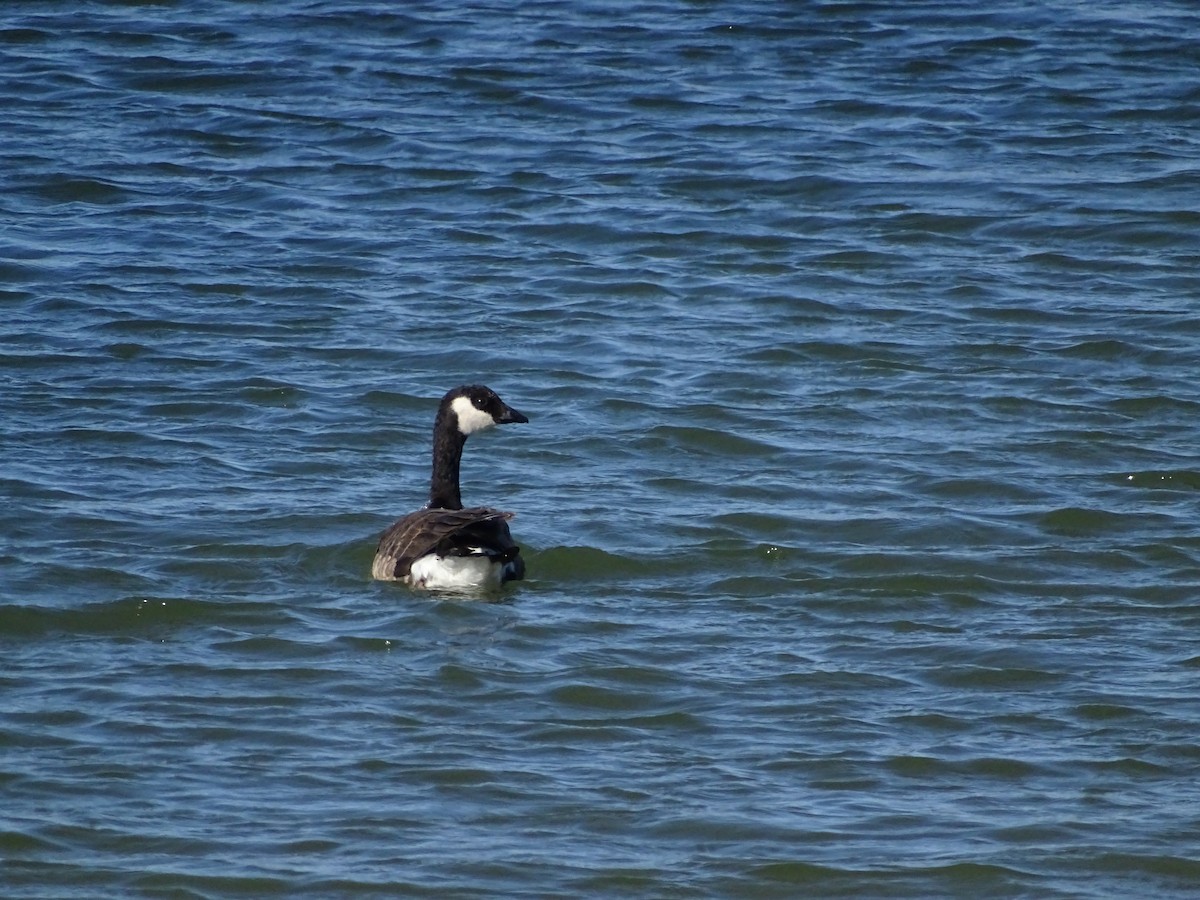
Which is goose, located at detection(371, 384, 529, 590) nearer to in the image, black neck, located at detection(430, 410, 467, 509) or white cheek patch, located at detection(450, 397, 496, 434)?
black neck, located at detection(430, 410, 467, 509)

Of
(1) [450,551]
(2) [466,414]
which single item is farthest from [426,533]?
(2) [466,414]

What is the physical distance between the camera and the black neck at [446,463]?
10180 millimetres

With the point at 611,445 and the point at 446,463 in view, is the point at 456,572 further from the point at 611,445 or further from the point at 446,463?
the point at 611,445

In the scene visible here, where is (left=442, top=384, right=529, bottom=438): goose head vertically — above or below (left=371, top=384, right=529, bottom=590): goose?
above

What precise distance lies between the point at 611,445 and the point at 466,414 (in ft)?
4.20

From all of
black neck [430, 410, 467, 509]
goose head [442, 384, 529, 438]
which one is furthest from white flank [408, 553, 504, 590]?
goose head [442, 384, 529, 438]

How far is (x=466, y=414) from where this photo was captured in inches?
404

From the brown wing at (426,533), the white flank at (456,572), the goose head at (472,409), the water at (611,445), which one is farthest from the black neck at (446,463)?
the white flank at (456,572)

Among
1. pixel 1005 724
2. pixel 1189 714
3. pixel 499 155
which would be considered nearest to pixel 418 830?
pixel 1005 724

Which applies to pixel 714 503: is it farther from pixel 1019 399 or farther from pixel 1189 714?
pixel 1189 714

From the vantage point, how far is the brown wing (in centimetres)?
908

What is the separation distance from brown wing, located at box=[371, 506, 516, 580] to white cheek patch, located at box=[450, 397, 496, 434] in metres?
0.91

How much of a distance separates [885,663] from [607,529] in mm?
2197

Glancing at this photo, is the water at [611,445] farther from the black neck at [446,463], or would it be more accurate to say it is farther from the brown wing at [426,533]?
the black neck at [446,463]
